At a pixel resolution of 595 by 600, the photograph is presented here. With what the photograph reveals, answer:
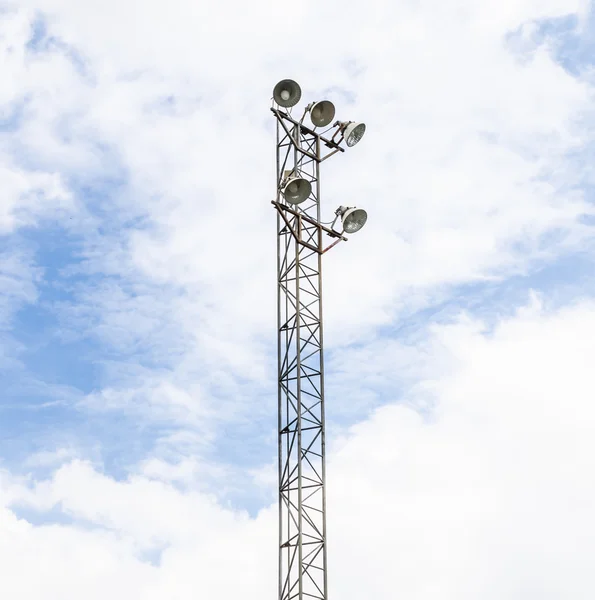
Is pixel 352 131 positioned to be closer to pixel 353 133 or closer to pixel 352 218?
pixel 353 133

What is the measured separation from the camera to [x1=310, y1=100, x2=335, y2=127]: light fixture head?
33.1m

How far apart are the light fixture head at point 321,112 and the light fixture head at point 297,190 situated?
2843 millimetres

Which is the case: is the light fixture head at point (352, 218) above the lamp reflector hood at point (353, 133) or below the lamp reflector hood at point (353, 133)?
below

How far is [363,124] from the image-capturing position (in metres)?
33.8

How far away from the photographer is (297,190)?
31438 millimetres

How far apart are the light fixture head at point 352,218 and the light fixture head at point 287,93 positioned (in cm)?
379

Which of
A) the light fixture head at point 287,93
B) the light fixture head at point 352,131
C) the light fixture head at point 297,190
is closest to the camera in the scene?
the light fixture head at point 297,190

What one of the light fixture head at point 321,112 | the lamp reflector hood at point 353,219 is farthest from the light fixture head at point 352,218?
the light fixture head at point 321,112

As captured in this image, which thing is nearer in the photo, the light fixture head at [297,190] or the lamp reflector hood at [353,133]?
the light fixture head at [297,190]

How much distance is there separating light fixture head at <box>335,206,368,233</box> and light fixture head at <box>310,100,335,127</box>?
9.68 ft

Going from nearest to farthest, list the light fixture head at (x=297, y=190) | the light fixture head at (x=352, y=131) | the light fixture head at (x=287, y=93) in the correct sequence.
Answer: the light fixture head at (x=297, y=190) → the light fixture head at (x=287, y=93) → the light fixture head at (x=352, y=131)

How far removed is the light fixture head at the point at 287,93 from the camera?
32.0 meters

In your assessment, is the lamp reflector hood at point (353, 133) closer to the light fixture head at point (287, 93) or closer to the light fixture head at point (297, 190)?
the light fixture head at point (287, 93)

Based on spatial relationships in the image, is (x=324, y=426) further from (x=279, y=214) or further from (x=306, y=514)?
(x=279, y=214)
